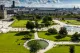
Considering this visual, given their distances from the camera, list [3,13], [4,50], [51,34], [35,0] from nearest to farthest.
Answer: [4,50], [51,34], [3,13], [35,0]

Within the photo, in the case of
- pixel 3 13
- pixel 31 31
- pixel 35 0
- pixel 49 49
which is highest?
pixel 49 49

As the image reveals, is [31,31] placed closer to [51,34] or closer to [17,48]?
[51,34]

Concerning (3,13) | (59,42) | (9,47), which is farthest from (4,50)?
(3,13)

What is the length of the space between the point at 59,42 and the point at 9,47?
6.16 metres

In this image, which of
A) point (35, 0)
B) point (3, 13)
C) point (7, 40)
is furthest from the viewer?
point (35, 0)

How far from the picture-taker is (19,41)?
25719mm

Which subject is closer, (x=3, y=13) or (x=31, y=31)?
(x=31, y=31)

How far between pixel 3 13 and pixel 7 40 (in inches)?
1315

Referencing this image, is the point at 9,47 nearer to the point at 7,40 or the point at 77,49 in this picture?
the point at 7,40

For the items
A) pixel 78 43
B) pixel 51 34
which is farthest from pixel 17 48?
pixel 51 34

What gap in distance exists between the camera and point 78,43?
973 inches

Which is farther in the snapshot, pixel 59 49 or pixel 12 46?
pixel 12 46

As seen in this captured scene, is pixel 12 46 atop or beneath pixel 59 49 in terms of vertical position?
beneath

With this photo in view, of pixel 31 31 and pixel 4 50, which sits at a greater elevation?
pixel 4 50
